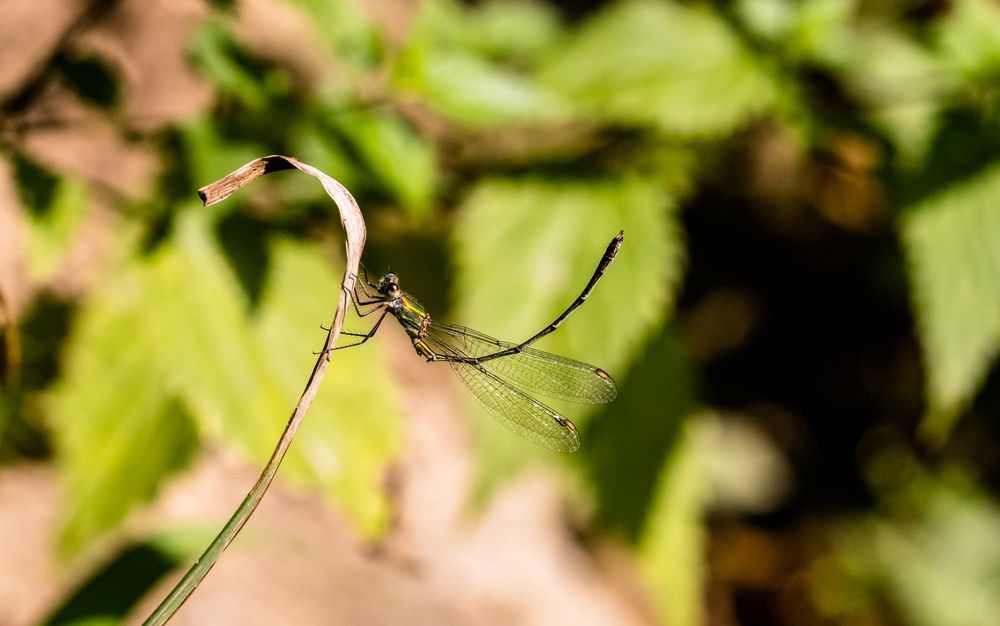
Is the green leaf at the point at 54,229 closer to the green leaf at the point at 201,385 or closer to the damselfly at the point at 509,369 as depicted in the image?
the green leaf at the point at 201,385

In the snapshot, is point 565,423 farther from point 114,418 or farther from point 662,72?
point 662,72

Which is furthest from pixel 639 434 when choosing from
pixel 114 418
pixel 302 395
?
pixel 302 395

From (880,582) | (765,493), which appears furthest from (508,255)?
(880,582)

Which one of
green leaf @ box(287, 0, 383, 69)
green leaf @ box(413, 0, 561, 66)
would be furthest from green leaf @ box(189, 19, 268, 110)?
green leaf @ box(413, 0, 561, 66)

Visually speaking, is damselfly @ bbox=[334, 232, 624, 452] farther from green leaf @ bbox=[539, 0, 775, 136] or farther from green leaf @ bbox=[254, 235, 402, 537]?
green leaf @ bbox=[539, 0, 775, 136]

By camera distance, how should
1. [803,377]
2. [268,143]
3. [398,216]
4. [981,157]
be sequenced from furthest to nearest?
[803,377] → [398,216] → [981,157] → [268,143]

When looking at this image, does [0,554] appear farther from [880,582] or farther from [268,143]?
[880,582]
